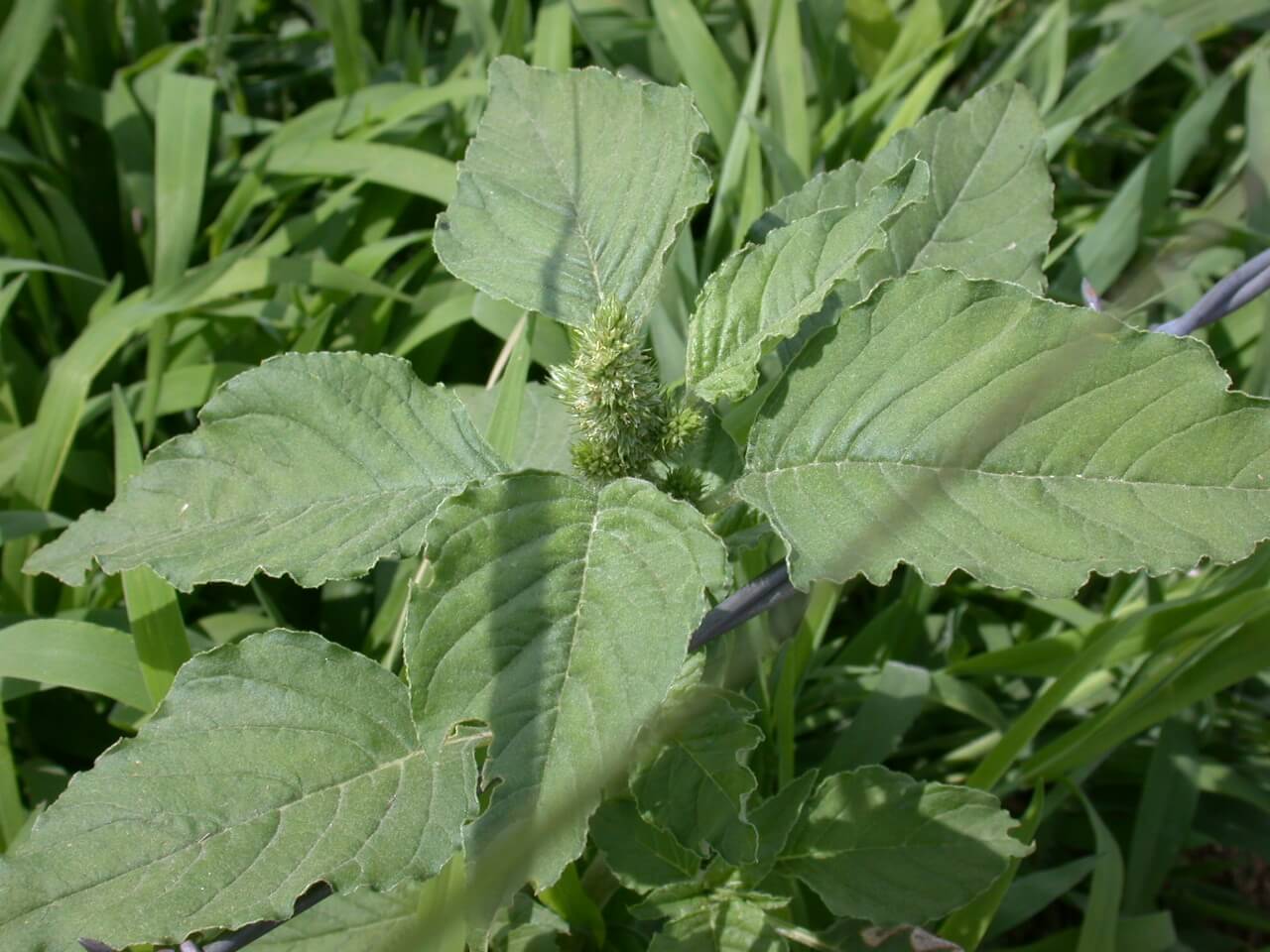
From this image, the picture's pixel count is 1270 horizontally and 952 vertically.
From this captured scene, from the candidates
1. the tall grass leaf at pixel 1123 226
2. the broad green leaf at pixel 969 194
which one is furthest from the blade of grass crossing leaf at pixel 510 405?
the tall grass leaf at pixel 1123 226

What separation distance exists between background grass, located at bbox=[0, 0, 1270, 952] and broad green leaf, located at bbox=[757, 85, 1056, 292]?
10.1 inches

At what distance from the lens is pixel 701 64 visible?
2557mm

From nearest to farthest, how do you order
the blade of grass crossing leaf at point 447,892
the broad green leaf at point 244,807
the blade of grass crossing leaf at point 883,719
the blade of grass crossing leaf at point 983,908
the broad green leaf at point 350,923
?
the broad green leaf at point 244,807
the blade of grass crossing leaf at point 447,892
the broad green leaf at point 350,923
the blade of grass crossing leaf at point 983,908
the blade of grass crossing leaf at point 883,719

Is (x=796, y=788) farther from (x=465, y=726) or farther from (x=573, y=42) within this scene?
(x=573, y=42)

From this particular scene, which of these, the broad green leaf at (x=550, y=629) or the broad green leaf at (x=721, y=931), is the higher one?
the broad green leaf at (x=550, y=629)

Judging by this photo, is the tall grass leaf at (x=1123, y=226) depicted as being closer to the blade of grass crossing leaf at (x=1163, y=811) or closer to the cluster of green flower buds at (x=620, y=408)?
the blade of grass crossing leaf at (x=1163, y=811)

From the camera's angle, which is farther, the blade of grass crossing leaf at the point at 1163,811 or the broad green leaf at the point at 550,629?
the blade of grass crossing leaf at the point at 1163,811

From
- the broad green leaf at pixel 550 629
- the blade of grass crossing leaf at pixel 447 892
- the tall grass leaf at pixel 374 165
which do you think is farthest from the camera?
the tall grass leaf at pixel 374 165

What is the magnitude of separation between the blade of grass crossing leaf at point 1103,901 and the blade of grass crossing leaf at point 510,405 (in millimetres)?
1053

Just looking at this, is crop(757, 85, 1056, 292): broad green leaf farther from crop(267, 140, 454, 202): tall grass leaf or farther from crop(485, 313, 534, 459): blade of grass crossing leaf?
crop(267, 140, 454, 202): tall grass leaf

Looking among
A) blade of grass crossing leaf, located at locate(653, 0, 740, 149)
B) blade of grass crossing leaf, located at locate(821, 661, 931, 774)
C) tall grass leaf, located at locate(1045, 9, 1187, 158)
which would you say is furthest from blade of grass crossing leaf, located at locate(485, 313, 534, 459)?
tall grass leaf, located at locate(1045, 9, 1187, 158)

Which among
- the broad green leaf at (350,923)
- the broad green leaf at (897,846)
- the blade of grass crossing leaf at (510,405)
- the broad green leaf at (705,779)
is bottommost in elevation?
the broad green leaf at (350,923)

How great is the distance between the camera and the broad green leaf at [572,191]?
4.43 feet

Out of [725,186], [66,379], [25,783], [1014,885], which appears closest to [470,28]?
Answer: [725,186]
